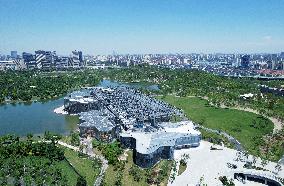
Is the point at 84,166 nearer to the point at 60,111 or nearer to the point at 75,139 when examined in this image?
the point at 75,139

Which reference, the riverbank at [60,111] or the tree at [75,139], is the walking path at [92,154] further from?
the riverbank at [60,111]

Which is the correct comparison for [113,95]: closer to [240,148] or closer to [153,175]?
[240,148]

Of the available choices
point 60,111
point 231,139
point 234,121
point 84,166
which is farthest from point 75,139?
point 234,121

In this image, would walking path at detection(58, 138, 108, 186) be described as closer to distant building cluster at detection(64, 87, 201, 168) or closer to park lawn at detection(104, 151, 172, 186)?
park lawn at detection(104, 151, 172, 186)

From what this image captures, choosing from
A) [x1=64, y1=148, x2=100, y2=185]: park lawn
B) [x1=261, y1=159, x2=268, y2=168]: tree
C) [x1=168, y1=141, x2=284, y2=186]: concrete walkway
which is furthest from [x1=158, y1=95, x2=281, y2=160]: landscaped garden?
[x1=64, y1=148, x2=100, y2=185]: park lawn

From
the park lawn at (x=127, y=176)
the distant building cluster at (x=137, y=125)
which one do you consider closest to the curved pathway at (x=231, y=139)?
the distant building cluster at (x=137, y=125)
